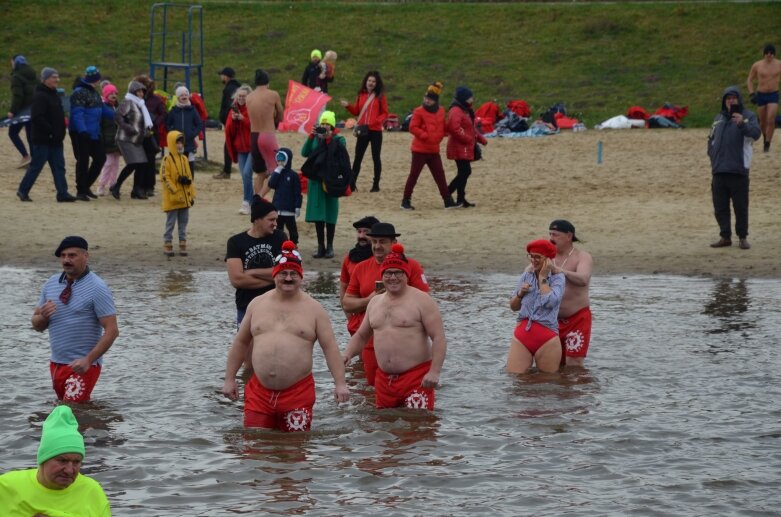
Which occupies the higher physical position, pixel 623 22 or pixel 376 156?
pixel 623 22

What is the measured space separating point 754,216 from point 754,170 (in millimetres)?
3699

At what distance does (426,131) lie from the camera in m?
21.1

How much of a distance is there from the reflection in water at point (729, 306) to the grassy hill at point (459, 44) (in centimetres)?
1511

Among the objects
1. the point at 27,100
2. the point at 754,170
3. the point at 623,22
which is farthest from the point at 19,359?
the point at 623,22

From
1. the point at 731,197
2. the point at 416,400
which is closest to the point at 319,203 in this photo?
the point at 731,197

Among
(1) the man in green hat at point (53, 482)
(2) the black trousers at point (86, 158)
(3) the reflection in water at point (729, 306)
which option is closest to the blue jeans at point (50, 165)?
(2) the black trousers at point (86, 158)

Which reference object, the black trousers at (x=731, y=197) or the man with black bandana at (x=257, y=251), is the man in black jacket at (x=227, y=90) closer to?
the black trousers at (x=731, y=197)

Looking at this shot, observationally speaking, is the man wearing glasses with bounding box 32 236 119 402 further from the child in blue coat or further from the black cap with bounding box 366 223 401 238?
the child in blue coat

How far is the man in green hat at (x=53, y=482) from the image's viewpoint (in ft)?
20.8

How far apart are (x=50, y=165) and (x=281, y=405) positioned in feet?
40.1

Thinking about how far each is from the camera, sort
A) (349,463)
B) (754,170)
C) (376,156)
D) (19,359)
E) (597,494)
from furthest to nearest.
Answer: (754,170)
(376,156)
(19,359)
(349,463)
(597,494)

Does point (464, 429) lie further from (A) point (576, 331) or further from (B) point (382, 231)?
(A) point (576, 331)

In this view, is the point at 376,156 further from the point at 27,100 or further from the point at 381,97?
the point at 27,100

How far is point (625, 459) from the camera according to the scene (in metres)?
10.3
